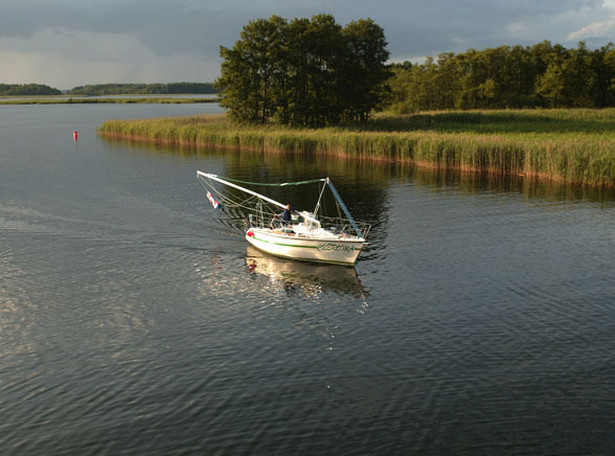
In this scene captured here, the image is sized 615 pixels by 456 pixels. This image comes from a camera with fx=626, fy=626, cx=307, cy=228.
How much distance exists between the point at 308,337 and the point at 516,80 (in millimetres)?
140888

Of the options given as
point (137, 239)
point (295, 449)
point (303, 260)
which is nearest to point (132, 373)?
point (295, 449)

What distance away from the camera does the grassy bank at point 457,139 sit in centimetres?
5722

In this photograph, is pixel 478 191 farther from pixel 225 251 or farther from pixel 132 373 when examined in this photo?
pixel 132 373

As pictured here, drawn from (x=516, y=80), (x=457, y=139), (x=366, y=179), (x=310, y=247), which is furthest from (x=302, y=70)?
(x=310, y=247)

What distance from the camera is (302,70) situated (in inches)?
4097

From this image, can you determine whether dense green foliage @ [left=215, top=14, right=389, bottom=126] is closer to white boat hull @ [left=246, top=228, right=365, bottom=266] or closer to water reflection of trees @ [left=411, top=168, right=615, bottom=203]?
water reflection of trees @ [left=411, top=168, right=615, bottom=203]

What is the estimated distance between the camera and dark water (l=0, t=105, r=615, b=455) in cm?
1830

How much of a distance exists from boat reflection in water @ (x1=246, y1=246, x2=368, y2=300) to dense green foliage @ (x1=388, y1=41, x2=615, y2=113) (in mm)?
106887

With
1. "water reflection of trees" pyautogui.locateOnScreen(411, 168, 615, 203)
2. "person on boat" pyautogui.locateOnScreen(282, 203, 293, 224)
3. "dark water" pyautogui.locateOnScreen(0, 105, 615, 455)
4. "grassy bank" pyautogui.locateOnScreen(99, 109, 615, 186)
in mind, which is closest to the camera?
"dark water" pyautogui.locateOnScreen(0, 105, 615, 455)

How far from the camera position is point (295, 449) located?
17.4m

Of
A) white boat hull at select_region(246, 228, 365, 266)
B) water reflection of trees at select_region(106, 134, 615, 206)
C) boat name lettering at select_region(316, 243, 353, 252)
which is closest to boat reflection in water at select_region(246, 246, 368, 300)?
white boat hull at select_region(246, 228, 365, 266)

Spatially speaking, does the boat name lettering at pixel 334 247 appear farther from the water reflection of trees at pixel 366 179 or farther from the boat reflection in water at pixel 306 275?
the water reflection of trees at pixel 366 179

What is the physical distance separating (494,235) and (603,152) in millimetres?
22735

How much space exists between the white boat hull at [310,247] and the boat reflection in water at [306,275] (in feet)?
1.26
